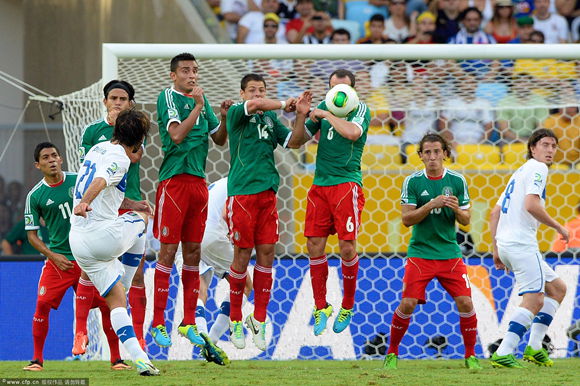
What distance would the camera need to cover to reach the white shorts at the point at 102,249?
24.7 ft

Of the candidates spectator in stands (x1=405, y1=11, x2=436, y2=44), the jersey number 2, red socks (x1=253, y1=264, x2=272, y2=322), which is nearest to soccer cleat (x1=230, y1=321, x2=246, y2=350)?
red socks (x1=253, y1=264, x2=272, y2=322)

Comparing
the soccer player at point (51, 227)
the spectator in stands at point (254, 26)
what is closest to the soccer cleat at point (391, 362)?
the soccer player at point (51, 227)

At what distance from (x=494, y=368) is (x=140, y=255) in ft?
9.84

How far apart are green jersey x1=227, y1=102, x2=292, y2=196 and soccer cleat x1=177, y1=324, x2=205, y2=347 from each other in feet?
3.61

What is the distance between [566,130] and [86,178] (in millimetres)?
6602

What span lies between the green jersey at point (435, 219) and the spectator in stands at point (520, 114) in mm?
2705

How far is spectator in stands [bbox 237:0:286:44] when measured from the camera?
15.7 metres

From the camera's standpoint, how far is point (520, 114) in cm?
1262

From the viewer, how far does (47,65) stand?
14.1 m

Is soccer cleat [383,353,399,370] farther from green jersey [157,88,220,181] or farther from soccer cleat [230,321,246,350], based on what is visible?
green jersey [157,88,220,181]

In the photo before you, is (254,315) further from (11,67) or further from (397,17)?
(397,17)

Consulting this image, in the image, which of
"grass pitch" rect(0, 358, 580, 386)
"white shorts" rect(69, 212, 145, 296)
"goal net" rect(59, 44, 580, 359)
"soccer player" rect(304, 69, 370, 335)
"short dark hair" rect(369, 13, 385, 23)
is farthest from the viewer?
"short dark hair" rect(369, 13, 385, 23)

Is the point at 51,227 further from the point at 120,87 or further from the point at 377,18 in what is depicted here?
the point at 377,18

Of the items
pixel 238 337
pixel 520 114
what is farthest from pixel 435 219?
pixel 520 114
